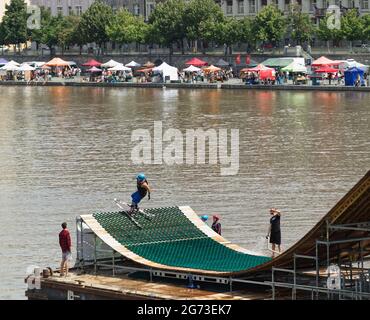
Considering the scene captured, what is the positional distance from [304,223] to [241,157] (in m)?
17.2

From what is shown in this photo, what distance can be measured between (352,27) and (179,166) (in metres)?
64.2

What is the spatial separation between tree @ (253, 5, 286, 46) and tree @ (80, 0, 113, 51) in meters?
20.3

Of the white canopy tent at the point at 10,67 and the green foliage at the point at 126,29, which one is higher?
the green foliage at the point at 126,29

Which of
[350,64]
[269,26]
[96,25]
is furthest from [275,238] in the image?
[96,25]

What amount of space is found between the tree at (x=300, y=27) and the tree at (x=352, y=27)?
4.10m

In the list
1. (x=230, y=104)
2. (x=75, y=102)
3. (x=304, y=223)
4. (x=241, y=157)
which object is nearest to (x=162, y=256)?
(x=304, y=223)

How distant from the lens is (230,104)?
8331 centimetres

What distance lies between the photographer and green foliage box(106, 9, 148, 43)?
130 m

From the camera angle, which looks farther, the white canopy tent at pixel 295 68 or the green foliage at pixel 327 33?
the green foliage at pixel 327 33

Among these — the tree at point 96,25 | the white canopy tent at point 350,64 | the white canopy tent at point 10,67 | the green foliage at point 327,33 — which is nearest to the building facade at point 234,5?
the green foliage at point 327,33

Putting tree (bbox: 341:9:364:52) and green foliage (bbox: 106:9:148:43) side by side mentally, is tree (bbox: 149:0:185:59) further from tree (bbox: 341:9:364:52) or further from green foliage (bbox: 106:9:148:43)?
tree (bbox: 341:9:364:52)

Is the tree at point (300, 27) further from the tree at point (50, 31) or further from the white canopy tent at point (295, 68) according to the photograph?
the tree at point (50, 31)

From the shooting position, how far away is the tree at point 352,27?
4368 inches

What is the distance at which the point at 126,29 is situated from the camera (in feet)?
429
